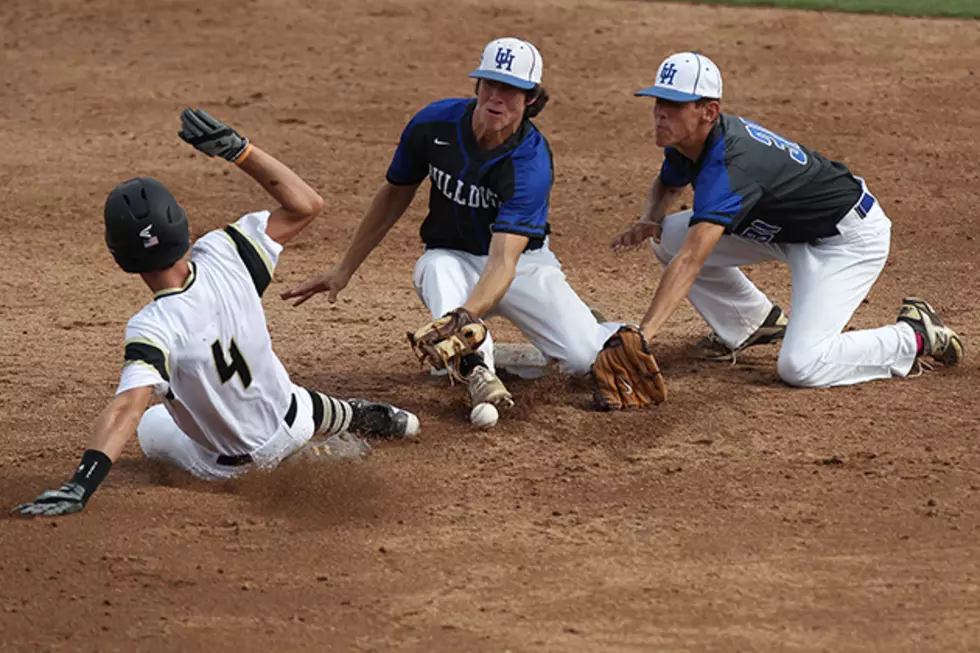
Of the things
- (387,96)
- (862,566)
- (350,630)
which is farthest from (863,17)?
(350,630)

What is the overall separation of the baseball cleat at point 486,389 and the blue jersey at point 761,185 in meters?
1.13

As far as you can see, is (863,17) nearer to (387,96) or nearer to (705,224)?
(387,96)

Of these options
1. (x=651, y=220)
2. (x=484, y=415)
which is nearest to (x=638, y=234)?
(x=651, y=220)

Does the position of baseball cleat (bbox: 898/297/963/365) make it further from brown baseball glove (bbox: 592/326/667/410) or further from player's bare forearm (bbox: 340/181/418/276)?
player's bare forearm (bbox: 340/181/418/276)

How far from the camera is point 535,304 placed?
664 centimetres

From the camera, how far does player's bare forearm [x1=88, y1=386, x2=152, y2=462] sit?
15.8ft

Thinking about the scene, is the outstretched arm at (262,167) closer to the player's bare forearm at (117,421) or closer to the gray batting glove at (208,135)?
the gray batting glove at (208,135)

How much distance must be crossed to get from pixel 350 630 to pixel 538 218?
8.33 feet

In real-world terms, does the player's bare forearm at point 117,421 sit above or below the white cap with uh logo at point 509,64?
below

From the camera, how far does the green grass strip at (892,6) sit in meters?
12.7

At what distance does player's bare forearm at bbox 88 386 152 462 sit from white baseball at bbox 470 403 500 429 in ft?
5.77

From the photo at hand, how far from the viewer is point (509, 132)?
257 inches

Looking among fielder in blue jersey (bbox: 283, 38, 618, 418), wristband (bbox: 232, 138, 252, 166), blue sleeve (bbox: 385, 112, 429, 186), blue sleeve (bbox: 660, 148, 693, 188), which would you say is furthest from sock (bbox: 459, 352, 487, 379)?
wristband (bbox: 232, 138, 252, 166)

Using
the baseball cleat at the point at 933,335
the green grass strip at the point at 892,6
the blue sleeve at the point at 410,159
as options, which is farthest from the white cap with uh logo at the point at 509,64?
the green grass strip at the point at 892,6
